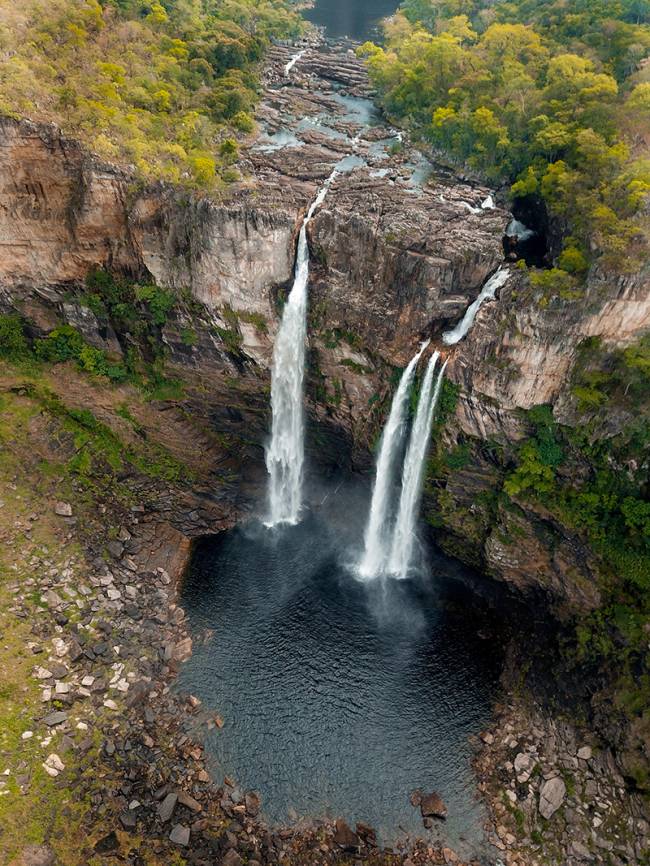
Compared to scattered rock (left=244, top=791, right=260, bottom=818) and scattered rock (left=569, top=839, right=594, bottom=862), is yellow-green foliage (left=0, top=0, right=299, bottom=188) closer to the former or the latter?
scattered rock (left=244, top=791, right=260, bottom=818)

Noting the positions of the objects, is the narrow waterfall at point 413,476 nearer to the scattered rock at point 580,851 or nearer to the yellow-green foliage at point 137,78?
the scattered rock at point 580,851

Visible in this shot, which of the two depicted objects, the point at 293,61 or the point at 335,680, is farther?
the point at 293,61

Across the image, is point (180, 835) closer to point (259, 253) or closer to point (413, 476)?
point (413, 476)

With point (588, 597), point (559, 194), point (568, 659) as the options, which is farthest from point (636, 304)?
point (568, 659)

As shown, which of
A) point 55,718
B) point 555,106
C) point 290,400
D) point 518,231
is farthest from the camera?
point 555,106

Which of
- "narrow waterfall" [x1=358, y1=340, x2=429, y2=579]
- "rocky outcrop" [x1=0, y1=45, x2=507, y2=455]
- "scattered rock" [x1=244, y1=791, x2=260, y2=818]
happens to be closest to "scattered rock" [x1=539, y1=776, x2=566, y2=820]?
"scattered rock" [x1=244, y1=791, x2=260, y2=818]

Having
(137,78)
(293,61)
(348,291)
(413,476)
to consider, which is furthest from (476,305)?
(293,61)

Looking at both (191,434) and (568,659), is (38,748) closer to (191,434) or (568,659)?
(191,434)
